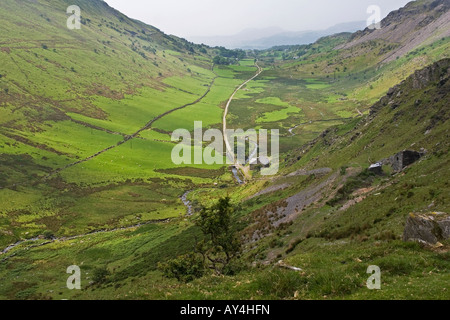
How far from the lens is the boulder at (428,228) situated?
2133 centimetres

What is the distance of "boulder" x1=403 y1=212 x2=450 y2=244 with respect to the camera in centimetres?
2133

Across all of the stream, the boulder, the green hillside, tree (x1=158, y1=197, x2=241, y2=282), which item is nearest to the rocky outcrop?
the green hillside

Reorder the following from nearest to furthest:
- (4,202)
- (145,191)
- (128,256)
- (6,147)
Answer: (128,256), (4,202), (145,191), (6,147)

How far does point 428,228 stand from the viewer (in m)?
21.6

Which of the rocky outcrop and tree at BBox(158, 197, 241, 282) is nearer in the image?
tree at BBox(158, 197, 241, 282)

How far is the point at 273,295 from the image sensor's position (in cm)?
1730

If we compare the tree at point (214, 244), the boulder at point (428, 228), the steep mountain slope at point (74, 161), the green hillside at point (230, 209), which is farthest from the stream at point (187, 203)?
the boulder at point (428, 228)

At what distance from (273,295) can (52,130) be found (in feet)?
512

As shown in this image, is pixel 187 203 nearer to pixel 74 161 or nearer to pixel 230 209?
pixel 74 161

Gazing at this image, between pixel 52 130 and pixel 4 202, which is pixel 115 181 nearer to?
pixel 4 202

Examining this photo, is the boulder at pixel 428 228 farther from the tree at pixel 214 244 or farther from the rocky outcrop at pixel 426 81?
the rocky outcrop at pixel 426 81

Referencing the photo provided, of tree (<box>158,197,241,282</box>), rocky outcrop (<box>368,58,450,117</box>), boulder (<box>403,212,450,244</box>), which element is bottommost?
tree (<box>158,197,241,282</box>)

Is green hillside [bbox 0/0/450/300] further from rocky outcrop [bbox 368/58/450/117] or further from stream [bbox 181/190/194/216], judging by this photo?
stream [bbox 181/190/194/216]
